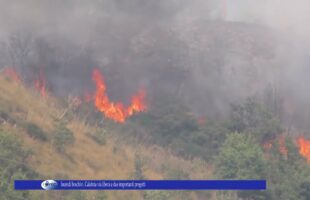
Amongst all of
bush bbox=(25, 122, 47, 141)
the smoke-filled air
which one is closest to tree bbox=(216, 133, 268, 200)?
the smoke-filled air

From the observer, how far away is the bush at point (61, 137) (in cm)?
→ 1972

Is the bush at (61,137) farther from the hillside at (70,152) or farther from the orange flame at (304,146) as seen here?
the orange flame at (304,146)

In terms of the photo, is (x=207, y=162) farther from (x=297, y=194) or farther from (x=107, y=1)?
(x=107, y=1)

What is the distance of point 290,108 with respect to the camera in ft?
131

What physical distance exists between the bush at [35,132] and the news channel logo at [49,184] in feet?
12.1

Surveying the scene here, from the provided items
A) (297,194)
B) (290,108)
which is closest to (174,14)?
(290,108)

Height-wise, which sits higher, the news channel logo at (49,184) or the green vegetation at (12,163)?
the green vegetation at (12,163)

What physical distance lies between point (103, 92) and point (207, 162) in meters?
8.87

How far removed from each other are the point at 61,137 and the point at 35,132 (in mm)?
833

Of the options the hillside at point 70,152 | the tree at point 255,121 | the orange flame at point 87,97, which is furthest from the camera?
the orange flame at point 87,97

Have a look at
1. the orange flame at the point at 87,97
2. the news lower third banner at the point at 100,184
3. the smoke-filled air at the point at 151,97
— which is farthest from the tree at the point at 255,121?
the news lower third banner at the point at 100,184

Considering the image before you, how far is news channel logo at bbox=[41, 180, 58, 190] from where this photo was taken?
15.0 meters

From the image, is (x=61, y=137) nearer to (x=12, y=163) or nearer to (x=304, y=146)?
(x=12, y=163)

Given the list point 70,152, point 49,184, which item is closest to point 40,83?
point 70,152
